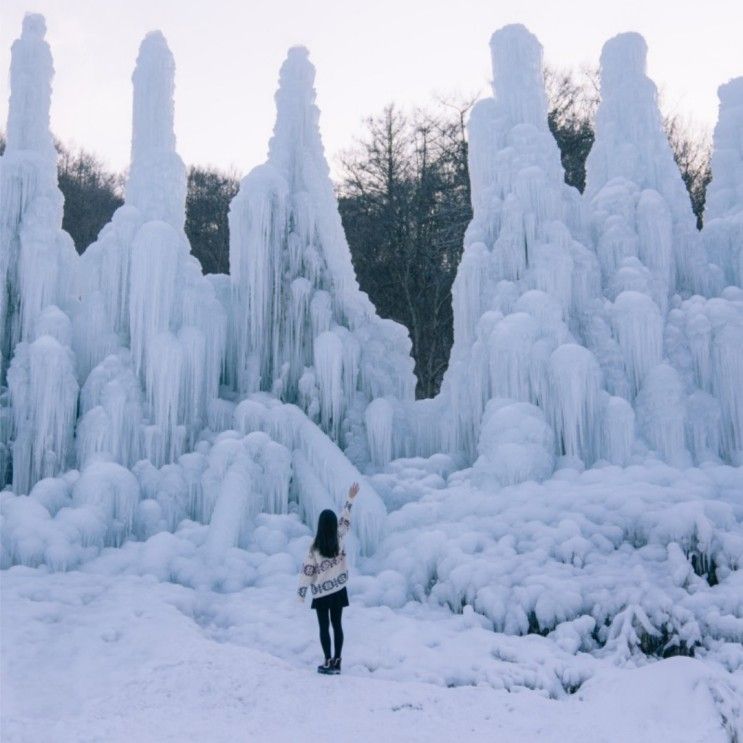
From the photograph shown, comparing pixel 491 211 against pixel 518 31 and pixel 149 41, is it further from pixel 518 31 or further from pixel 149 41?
pixel 149 41

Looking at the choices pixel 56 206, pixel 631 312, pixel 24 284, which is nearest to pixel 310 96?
pixel 56 206

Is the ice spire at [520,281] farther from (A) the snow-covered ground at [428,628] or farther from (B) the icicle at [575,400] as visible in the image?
(A) the snow-covered ground at [428,628]

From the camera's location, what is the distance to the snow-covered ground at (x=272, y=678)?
5.28 meters

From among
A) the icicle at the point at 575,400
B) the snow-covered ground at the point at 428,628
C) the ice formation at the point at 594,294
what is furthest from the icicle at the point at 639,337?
the snow-covered ground at the point at 428,628

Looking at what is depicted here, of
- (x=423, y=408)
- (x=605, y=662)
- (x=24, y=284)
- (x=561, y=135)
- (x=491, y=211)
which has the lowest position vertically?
(x=605, y=662)

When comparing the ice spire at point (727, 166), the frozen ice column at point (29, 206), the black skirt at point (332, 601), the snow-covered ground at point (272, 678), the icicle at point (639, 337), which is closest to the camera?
the snow-covered ground at point (272, 678)

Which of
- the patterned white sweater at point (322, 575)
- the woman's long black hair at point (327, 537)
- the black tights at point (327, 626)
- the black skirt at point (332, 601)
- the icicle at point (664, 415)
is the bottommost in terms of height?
the black tights at point (327, 626)

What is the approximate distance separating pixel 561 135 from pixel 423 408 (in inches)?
463

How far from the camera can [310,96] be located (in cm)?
1298

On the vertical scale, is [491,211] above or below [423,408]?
above

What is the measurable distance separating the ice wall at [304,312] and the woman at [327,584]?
4.83 m

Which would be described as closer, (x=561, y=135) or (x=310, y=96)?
(x=310, y=96)

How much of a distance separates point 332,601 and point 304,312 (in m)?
6.13

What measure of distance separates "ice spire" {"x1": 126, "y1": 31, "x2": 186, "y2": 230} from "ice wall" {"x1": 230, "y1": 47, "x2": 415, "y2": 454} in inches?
38.5
